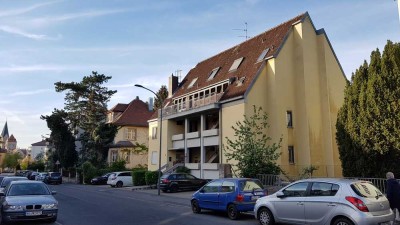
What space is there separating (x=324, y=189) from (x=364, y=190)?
102 cm

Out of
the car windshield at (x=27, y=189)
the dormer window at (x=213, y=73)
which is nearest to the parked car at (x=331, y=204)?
the car windshield at (x=27, y=189)

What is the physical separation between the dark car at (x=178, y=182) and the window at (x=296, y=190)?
62.6 ft

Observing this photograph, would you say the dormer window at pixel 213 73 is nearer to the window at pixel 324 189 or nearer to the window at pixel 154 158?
the window at pixel 154 158

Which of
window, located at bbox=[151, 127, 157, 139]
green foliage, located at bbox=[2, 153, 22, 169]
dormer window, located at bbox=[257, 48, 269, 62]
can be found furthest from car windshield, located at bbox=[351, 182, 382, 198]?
green foliage, located at bbox=[2, 153, 22, 169]

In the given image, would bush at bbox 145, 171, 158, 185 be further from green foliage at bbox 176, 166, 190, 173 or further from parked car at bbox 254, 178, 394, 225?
parked car at bbox 254, 178, 394, 225

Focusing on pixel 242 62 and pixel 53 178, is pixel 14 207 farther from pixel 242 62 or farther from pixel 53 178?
pixel 53 178

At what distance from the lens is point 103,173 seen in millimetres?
49094

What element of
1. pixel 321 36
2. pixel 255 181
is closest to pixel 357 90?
pixel 255 181

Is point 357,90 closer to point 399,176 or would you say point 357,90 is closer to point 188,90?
point 399,176

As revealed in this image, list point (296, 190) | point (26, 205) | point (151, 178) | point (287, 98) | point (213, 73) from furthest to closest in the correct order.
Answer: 1. point (213, 73)
2. point (151, 178)
3. point (287, 98)
4. point (26, 205)
5. point (296, 190)

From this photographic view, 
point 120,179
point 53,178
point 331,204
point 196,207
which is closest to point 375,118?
point 196,207

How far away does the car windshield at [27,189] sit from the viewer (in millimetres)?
13613

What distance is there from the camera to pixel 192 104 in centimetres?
3647

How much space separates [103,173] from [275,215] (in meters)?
40.1
